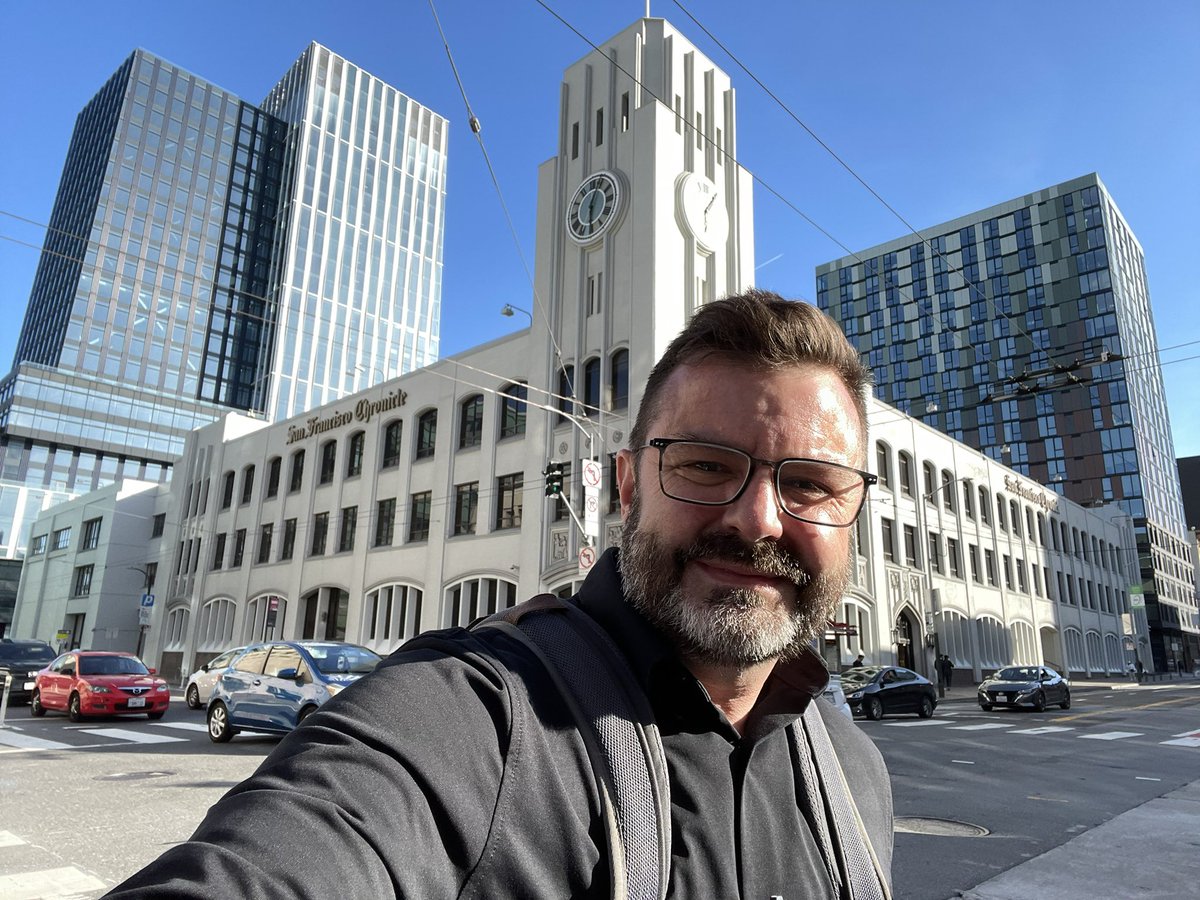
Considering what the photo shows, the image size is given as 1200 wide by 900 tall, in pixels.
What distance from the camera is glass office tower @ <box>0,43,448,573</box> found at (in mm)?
87688

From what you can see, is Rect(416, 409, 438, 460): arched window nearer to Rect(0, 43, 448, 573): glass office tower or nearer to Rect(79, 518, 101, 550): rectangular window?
Rect(79, 518, 101, 550): rectangular window

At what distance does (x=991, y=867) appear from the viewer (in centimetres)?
541

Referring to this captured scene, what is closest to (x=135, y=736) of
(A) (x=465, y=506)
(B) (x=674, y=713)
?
(B) (x=674, y=713)

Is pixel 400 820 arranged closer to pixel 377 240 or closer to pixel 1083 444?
pixel 1083 444

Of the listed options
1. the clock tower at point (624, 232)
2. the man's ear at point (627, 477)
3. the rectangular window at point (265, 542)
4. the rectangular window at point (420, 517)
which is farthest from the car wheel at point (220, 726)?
the rectangular window at point (265, 542)

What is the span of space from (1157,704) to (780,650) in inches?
1205

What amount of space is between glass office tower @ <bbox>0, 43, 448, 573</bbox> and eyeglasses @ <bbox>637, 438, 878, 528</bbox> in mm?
95060

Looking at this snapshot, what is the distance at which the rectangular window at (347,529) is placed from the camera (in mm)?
31062

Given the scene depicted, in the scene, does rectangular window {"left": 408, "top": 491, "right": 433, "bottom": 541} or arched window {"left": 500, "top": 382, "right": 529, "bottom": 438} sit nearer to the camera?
arched window {"left": 500, "top": 382, "right": 529, "bottom": 438}

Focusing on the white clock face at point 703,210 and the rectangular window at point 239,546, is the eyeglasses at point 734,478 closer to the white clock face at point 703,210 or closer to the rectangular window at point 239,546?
the white clock face at point 703,210

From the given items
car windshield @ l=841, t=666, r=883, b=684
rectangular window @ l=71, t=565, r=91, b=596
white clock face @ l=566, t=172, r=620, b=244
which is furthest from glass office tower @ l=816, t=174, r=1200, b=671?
rectangular window @ l=71, t=565, r=91, b=596

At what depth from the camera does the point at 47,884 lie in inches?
180

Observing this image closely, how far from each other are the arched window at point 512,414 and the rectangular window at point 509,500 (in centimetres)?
162

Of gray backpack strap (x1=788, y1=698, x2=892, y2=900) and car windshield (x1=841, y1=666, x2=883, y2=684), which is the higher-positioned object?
gray backpack strap (x1=788, y1=698, x2=892, y2=900)
